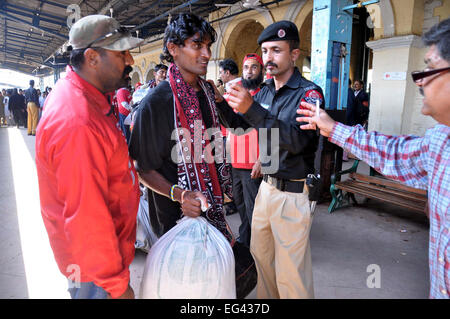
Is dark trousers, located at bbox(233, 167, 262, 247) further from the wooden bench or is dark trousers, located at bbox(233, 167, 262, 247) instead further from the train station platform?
the wooden bench

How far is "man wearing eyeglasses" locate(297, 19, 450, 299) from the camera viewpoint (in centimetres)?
99

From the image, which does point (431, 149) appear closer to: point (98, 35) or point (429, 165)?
point (429, 165)

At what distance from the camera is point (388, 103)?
6.14 meters

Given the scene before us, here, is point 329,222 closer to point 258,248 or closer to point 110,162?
point 258,248

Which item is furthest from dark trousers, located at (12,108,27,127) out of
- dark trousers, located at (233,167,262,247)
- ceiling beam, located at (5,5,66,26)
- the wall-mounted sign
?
the wall-mounted sign

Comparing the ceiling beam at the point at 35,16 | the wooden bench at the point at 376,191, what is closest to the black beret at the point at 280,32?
the wooden bench at the point at 376,191

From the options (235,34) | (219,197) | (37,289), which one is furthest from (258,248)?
(235,34)

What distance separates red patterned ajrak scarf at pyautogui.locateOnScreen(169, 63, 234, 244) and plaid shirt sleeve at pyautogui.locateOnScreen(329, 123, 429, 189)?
24.1 inches

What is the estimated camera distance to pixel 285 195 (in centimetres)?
178

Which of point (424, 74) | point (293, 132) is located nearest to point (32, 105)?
point (293, 132)

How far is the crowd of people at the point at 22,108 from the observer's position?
38.5 feet

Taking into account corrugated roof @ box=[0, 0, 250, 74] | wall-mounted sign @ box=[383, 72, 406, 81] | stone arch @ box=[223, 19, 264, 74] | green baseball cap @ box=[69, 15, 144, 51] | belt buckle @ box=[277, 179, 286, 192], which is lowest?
belt buckle @ box=[277, 179, 286, 192]

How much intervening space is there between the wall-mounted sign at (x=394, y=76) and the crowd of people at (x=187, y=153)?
5094 millimetres

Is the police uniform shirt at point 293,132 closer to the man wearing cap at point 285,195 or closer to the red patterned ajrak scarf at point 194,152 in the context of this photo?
the man wearing cap at point 285,195
